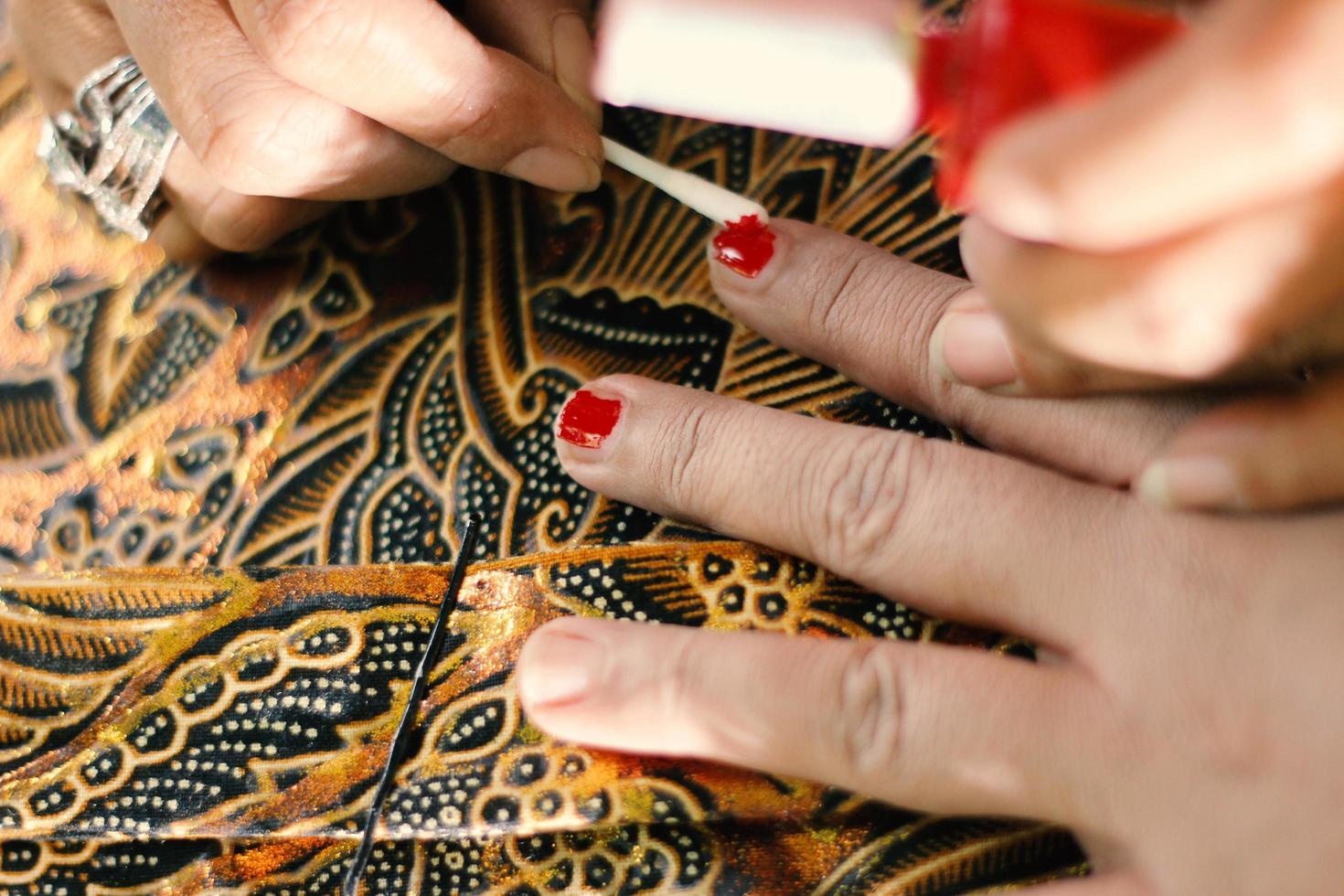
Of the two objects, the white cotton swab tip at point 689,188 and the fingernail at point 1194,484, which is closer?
the fingernail at point 1194,484

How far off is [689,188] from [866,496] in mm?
283

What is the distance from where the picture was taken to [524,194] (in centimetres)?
77

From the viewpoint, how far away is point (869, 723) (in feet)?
1.61

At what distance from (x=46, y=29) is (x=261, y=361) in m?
0.37

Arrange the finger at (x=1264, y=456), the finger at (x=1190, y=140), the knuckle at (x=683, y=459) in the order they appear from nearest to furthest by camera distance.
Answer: the finger at (x=1190, y=140)
the finger at (x=1264, y=456)
the knuckle at (x=683, y=459)

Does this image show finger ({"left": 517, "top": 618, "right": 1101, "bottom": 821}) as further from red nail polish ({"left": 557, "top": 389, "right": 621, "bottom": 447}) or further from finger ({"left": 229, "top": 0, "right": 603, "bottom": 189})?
finger ({"left": 229, "top": 0, "right": 603, "bottom": 189})

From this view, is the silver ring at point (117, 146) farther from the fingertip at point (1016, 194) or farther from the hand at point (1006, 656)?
the fingertip at point (1016, 194)

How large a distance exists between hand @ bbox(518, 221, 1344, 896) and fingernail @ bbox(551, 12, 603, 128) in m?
0.26

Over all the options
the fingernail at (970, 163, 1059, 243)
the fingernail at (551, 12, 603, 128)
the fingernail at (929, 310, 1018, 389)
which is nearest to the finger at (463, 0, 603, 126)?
the fingernail at (551, 12, 603, 128)

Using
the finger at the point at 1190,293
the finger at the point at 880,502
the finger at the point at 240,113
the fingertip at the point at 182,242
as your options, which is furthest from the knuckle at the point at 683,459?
the fingertip at the point at 182,242

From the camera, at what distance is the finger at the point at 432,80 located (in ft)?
1.97

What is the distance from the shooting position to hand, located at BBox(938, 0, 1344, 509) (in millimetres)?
283

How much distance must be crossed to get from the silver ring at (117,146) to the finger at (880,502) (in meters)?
0.45

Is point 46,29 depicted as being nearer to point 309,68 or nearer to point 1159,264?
point 309,68
